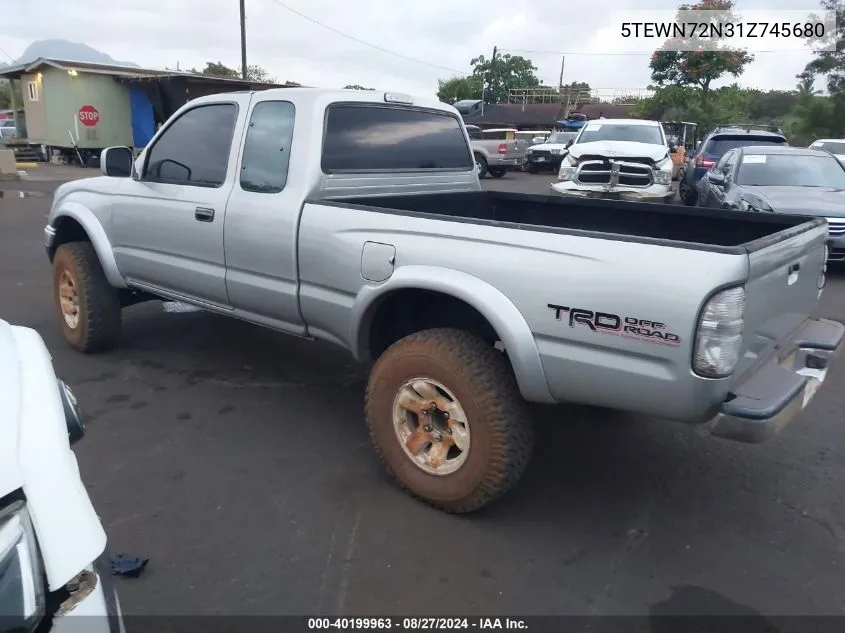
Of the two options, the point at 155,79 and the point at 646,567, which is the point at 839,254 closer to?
the point at 646,567

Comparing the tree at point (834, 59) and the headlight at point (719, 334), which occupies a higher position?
the tree at point (834, 59)

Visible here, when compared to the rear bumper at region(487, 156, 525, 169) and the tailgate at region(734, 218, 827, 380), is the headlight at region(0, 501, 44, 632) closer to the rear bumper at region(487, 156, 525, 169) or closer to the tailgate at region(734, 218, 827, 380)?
the tailgate at region(734, 218, 827, 380)

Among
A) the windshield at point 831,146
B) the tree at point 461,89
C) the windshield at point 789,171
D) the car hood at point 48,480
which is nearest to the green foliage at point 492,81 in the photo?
the tree at point 461,89

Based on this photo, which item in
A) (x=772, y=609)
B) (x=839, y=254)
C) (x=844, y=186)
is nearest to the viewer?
(x=772, y=609)

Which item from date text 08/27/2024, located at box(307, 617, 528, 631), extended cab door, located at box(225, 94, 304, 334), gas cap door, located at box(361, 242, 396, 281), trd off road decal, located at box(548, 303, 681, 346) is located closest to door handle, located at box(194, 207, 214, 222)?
extended cab door, located at box(225, 94, 304, 334)

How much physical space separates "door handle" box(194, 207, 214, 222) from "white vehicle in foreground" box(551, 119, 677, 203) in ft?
25.6

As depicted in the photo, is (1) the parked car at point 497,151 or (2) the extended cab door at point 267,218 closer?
(2) the extended cab door at point 267,218

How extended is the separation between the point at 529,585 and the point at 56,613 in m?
1.88

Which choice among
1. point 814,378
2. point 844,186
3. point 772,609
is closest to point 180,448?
point 772,609

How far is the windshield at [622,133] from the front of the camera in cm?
1310

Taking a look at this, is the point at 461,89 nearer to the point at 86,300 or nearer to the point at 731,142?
the point at 731,142

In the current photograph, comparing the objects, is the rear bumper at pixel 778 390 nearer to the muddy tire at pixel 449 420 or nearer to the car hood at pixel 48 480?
the muddy tire at pixel 449 420

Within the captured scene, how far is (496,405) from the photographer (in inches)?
118

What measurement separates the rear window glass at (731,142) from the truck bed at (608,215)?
33.7 feet
